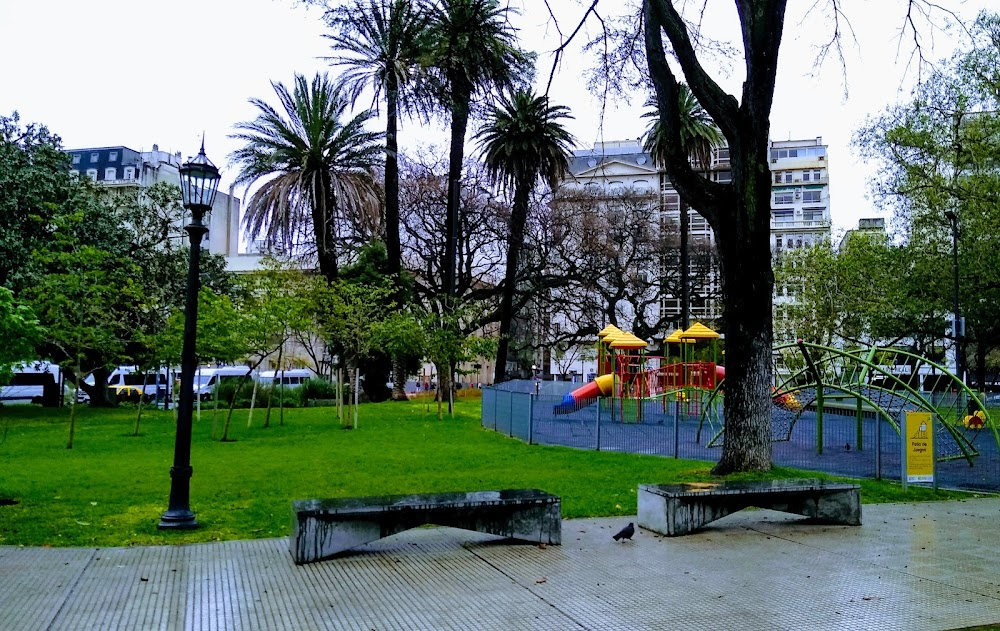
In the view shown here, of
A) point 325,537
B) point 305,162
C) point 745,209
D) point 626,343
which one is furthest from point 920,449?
point 305,162

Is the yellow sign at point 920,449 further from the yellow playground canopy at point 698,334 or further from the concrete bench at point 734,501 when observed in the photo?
the yellow playground canopy at point 698,334

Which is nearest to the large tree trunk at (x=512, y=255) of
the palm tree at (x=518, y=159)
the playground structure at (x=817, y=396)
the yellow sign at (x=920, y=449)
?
the palm tree at (x=518, y=159)

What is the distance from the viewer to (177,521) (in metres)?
8.79

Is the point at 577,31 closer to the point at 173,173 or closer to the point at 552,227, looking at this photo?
the point at 552,227

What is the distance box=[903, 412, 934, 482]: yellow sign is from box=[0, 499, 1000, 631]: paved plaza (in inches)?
136

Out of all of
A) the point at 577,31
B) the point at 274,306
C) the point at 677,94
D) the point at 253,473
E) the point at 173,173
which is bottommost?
the point at 253,473

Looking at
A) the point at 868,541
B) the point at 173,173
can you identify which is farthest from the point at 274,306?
the point at 173,173

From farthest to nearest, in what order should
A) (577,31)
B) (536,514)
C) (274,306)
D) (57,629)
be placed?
(274,306) → (577,31) → (536,514) → (57,629)

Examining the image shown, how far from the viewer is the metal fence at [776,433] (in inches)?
563

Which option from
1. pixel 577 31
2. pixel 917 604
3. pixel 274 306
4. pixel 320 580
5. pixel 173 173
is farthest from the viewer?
pixel 173 173

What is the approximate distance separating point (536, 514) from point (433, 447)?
33.4 feet

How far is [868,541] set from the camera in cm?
846

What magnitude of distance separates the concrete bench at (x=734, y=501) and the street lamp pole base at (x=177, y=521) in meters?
4.70

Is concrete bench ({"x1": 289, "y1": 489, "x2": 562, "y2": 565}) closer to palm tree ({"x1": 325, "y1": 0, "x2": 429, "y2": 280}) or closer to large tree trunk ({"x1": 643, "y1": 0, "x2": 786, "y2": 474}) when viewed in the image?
large tree trunk ({"x1": 643, "y1": 0, "x2": 786, "y2": 474})
